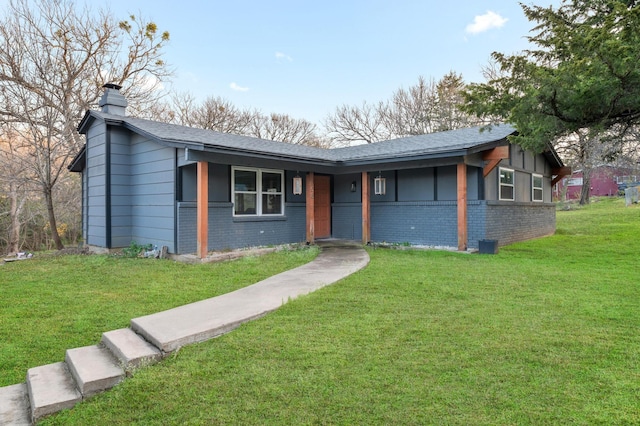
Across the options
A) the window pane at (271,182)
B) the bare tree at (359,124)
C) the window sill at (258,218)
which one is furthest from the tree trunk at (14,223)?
the bare tree at (359,124)

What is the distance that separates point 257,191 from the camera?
32.9 feet

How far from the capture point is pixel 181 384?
272cm

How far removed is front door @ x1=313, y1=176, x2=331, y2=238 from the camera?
1202 cm

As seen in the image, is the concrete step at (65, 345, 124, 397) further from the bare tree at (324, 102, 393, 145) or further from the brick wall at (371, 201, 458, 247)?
the bare tree at (324, 102, 393, 145)

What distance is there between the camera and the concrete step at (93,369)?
2732 millimetres

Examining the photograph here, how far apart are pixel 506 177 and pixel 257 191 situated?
7.08 m

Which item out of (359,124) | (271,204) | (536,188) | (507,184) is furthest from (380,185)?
(359,124)

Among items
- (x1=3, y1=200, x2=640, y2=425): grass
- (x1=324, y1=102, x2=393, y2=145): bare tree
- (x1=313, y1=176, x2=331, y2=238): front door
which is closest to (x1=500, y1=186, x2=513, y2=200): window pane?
(x1=313, y1=176, x2=331, y2=238): front door

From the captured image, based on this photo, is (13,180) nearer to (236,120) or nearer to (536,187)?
(236,120)

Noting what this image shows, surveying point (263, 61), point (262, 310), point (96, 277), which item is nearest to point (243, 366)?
point (262, 310)

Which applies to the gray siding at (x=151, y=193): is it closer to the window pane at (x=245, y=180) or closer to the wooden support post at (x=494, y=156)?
the window pane at (x=245, y=180)

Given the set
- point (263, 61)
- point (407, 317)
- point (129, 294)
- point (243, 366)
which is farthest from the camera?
point (263, 61)

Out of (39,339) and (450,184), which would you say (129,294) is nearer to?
(39,339)

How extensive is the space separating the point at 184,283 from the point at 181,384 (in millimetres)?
3483
